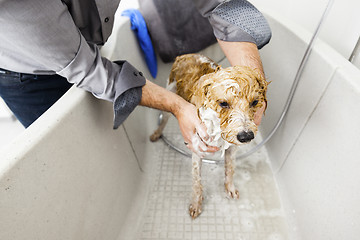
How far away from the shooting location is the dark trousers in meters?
0.88

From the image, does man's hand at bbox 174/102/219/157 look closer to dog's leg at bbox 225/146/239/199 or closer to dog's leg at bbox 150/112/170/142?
dog's leg at bbox 225/146/239/199

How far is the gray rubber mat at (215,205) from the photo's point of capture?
3.76ft

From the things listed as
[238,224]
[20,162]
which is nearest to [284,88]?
[238,224]

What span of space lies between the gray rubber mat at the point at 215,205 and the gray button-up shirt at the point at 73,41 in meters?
0.63

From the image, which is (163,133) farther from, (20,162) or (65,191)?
(20,162)

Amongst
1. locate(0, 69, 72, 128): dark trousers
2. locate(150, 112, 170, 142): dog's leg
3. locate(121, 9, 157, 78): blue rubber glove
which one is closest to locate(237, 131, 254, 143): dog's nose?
locate(0, 69, 72, 128): dark trousers

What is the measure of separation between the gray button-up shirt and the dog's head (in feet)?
0.90

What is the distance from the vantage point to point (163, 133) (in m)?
1.67

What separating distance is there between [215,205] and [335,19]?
1.16 metres

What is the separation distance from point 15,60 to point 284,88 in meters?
1.24

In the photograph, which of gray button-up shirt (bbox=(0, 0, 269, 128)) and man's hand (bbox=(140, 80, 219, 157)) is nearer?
gray button-up shirt (bbox=(0, 0, 269, 128))

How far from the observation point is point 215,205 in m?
1.26

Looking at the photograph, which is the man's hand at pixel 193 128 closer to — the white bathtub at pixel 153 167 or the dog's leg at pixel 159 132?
the white bathtub at pixel 153 167

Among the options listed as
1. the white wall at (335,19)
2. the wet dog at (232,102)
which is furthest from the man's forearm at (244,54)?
the white wall at (335,19)
